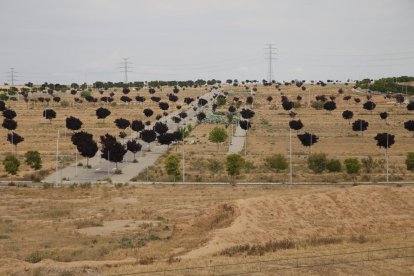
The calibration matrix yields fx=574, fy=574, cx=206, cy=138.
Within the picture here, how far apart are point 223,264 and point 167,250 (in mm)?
6092

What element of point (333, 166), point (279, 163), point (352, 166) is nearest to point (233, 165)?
point (279, 163)

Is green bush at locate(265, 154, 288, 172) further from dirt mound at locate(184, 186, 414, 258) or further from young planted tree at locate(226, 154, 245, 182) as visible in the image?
dirt mound at locate(184, 186, 414, 258)

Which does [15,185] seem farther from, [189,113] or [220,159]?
[189,113]

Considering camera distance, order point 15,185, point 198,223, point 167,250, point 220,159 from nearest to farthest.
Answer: point 167,250 < point 198,223 < point 15,185 < point 220,159

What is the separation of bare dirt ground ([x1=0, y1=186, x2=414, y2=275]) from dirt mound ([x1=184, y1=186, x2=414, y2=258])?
6 cm

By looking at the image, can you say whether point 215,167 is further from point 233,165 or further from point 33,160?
point 33,160

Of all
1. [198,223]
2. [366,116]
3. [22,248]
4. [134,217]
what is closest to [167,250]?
[198,223]

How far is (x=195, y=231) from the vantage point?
103 ft

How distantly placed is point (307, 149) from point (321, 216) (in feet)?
126

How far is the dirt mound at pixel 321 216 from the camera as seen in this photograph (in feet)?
96.0

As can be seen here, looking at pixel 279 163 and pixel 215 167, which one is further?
pixel 215 167

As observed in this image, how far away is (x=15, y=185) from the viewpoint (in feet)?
162

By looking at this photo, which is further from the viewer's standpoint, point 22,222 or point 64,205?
point 64,205

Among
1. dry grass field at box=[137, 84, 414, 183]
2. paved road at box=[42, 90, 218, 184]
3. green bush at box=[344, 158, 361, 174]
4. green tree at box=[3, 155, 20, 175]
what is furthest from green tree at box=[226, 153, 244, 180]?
green tree at box=[3, 155, 20, 175]
